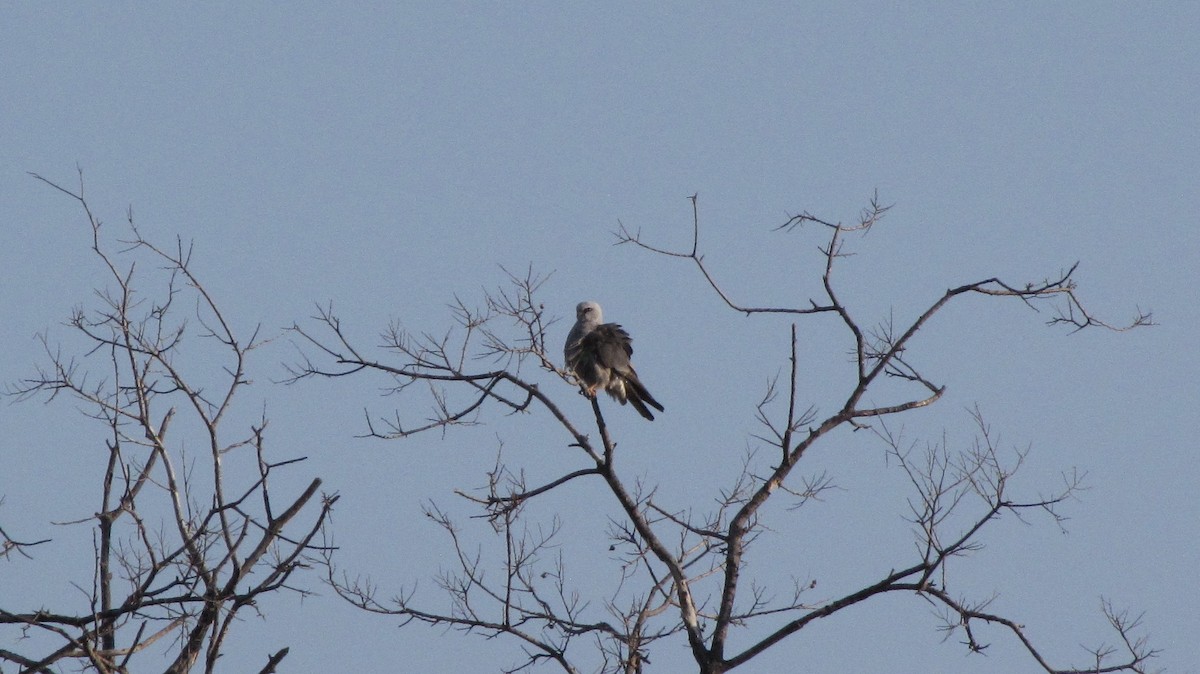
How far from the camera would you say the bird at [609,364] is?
9.83 metres

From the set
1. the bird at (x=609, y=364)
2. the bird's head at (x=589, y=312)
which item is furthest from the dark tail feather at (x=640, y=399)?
the bird's head at (x=589, y=312)

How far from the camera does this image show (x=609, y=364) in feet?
32.6

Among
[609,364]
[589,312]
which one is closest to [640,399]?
[609,364]

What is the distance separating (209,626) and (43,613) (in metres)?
0.64

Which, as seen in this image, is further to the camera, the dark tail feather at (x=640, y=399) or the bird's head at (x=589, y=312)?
the bird's head at (x=589, y=312)

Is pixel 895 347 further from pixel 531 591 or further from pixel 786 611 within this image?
pixel 531 591

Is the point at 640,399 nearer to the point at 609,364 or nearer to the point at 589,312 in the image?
the point at 609,364

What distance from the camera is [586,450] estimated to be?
6.70m

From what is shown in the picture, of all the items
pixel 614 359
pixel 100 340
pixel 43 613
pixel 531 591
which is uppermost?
pixel 614 359

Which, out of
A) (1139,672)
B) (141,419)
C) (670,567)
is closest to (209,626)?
(141,419)

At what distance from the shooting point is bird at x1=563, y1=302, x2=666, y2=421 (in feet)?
32.2

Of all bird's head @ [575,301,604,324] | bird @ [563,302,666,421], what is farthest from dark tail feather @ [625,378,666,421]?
bird's head @ [575,301,604,324]

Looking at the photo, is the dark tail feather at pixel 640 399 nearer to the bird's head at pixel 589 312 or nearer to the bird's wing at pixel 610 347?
the bird's wing at pixel 610 347

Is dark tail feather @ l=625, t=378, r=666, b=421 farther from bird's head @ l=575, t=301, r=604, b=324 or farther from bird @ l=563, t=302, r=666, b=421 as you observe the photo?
bird's head @ l=575, t=301, r=604, b=324
